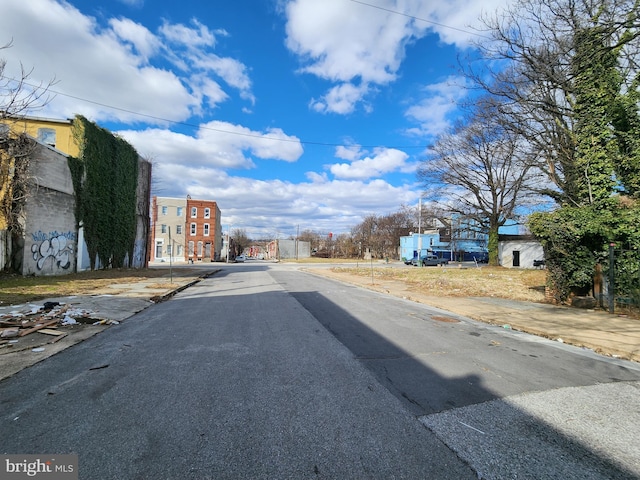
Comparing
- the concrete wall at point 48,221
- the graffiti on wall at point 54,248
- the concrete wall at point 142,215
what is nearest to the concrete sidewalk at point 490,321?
the concrete wall at point 48,221

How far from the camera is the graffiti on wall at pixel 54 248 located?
17031 mm

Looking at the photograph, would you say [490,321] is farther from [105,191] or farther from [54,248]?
[105,191]

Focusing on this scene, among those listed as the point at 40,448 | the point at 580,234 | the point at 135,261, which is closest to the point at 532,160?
the point at 580,234

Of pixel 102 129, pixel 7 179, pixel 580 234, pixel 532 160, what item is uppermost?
pixel 102 129

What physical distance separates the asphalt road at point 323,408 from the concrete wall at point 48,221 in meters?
14.2

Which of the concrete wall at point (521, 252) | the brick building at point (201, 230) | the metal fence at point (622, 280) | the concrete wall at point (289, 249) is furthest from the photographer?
the concrete wall at point (289, 249)

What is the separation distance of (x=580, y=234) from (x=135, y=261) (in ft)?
103

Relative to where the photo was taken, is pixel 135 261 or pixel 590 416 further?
pixel 135 261

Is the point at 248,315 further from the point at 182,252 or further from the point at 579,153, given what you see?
the point at 182,252

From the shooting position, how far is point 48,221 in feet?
58.9

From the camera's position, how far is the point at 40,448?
280 centimetres

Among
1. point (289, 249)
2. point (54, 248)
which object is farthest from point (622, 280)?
point (289, 249)

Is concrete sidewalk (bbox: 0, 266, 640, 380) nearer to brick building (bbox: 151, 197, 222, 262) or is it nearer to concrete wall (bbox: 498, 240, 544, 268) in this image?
concrete wall (bbox: 498, 240, 544, 268)

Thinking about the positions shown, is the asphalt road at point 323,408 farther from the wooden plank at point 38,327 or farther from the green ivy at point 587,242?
the green ivy at point 587,242
